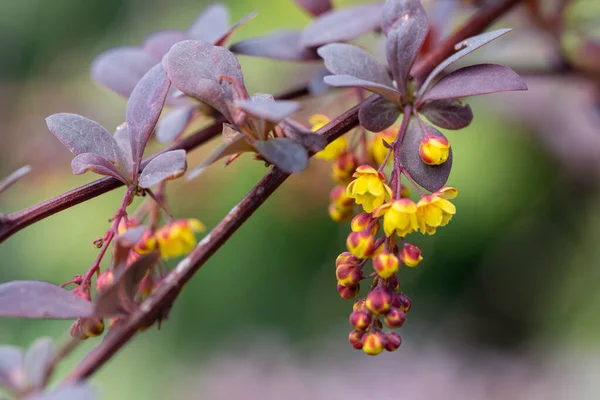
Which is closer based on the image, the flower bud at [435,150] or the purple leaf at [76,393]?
the purple leaf at [76,393]

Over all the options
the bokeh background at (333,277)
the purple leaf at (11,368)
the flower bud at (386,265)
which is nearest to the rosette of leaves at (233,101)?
the flower bud at (386,265)

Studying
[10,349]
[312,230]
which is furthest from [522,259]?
[10,349]

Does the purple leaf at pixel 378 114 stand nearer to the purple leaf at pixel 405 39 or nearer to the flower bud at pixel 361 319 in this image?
the purple leaf at pixel 405 39

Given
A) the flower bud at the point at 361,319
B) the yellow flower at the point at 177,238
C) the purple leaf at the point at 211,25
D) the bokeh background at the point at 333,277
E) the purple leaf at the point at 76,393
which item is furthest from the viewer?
the bokeh background at the point at 333,277

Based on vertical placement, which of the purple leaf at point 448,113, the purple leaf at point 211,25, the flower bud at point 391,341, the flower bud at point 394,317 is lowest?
the flower bud at point 391,341

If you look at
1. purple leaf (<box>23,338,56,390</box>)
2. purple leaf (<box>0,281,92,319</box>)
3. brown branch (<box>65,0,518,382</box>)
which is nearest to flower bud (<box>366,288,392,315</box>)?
brown branch (<box>65,0,518,382</box>)

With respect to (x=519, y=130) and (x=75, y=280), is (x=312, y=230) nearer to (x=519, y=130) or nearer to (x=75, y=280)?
(x=519, y=130)
